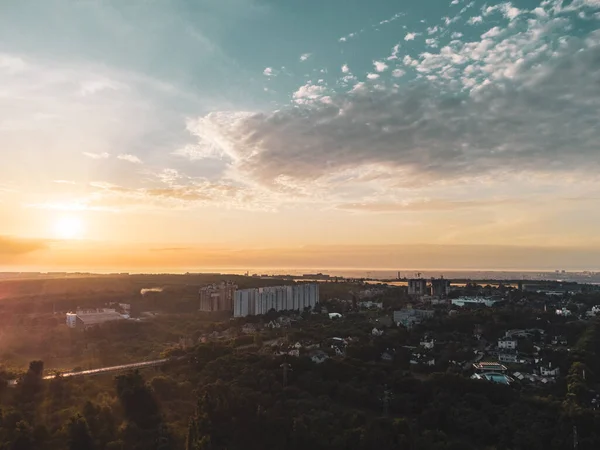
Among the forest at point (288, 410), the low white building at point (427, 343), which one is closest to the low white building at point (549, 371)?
the forest at point (288, 410)

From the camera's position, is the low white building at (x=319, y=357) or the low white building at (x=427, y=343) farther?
the low white building at (x=427, y=343)

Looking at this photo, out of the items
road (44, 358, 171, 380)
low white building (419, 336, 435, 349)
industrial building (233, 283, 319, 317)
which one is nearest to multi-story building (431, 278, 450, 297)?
industrial building (233, 283, 319, 317)

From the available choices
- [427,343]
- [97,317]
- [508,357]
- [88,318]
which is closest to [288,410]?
[427,343]

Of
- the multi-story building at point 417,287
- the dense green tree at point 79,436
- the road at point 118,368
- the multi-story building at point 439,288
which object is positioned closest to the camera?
the dense green tree at point 79,436

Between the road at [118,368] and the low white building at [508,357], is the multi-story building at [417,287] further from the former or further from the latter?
the road at [118,368]

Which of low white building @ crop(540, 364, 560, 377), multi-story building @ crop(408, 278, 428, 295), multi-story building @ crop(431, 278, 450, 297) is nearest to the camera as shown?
low white building @ crop(540, 364, 560, 377)

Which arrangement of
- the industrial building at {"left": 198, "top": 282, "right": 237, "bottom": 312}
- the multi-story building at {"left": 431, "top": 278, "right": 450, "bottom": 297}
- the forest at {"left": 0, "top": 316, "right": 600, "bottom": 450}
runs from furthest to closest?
the multi-story building at {"left": 431, "top": 278, "right": 450, "bottom": 297}
the industrial building at {"left": 198, "top": 282, "right": 237, "bottom": 312}
the forest at {"left": 0, "top": 316, "right": 600, "bottom": 450}

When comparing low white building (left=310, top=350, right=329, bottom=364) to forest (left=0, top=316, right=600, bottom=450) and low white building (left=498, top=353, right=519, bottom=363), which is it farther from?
low white building (left=498, top=353, right=519, bottom=363)

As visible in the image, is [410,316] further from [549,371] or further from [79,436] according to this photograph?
[79,436]
